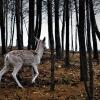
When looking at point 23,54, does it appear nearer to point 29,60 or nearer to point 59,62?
point 29,60

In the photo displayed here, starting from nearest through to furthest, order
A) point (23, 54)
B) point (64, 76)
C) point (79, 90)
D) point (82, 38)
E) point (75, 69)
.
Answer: point (82, 38)
point (79, 90)
point (23, 54)
point (64, 76)
point (75, 69)

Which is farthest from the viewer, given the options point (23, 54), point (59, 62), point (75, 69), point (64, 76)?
point (59, 62)

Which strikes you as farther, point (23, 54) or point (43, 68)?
point (43, 68)

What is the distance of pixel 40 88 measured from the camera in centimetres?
1944

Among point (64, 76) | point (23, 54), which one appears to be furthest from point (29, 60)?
point (64, 76)

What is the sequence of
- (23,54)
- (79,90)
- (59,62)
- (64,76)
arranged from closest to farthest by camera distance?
(79,90), (23,54), (64,76), (59,62)

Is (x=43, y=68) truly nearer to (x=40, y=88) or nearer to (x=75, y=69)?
(x=75, y=69)

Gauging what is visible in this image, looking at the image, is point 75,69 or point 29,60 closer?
point 29,60

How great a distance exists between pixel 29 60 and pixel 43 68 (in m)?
5.78

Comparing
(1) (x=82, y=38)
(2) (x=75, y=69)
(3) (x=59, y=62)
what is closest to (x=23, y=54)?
(1) (x=82, y=38)

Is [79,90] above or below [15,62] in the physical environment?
below

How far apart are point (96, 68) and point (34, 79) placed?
728cm

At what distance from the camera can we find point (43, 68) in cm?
2605

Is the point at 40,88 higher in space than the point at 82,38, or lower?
lower
